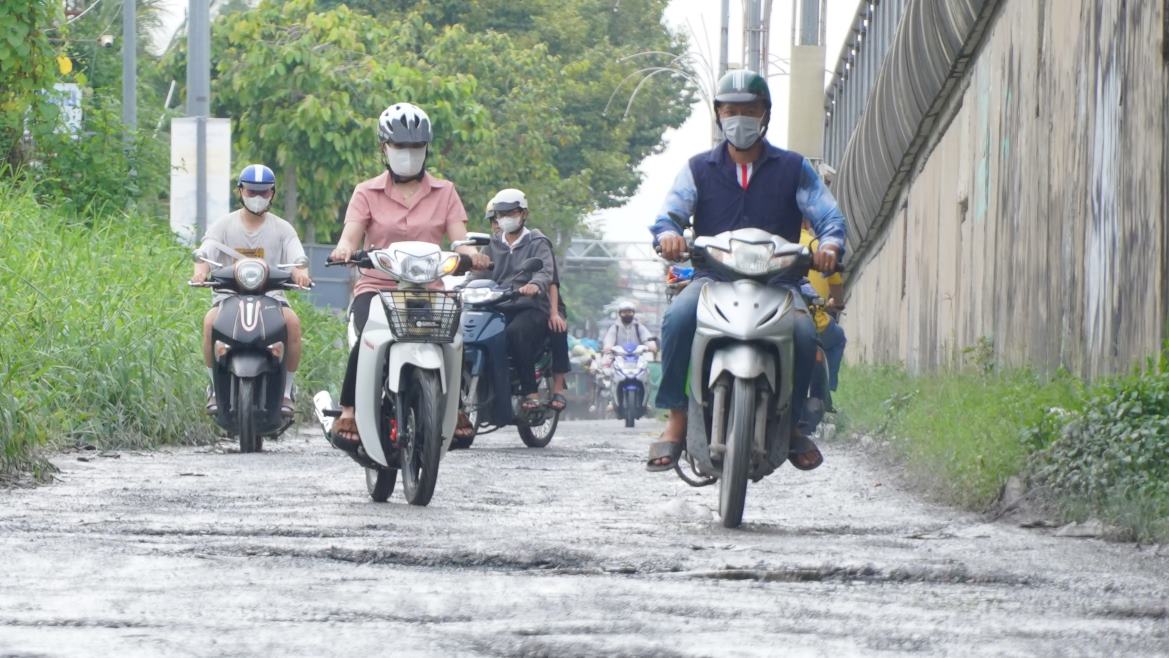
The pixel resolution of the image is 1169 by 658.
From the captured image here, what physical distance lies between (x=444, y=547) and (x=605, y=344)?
21441mm

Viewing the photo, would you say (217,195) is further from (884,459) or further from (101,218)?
(884,459)

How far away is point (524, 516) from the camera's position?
809cm

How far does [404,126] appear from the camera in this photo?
31.0 ft

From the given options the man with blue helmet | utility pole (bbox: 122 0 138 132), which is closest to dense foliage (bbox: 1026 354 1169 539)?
the man with blue helmet

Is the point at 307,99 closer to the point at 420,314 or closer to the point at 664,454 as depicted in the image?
the point at 420,314

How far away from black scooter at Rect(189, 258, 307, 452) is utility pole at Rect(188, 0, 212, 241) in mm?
5730

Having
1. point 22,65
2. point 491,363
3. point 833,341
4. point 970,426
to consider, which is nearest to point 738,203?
point 970,426

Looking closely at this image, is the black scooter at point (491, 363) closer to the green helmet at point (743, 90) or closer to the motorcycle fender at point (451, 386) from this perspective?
the motorcycle fender at point (451, 386)

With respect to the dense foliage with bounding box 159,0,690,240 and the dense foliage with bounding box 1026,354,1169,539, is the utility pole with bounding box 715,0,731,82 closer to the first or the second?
the dense foliage with bounding box 159,0,690,240

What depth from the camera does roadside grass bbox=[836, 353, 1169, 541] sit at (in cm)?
742

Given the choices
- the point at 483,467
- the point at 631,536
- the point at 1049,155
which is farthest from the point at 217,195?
the point at 631,536

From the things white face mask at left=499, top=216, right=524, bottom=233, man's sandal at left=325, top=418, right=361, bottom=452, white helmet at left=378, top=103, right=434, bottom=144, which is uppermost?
white helmet at left=378, top=103, right=434, bottom=144

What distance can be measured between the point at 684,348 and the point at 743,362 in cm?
38

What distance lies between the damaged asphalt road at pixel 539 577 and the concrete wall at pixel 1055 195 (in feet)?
3.80
